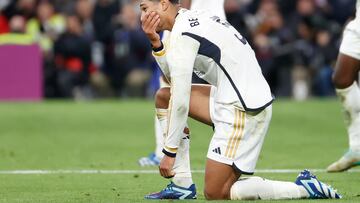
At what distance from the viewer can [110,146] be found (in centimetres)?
1453

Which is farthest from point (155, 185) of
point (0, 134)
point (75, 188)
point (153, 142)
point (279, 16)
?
point (279, 16)

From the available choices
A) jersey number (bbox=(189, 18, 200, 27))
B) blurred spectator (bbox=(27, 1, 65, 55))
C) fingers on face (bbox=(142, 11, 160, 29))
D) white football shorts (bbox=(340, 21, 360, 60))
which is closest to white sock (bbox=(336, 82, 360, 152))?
white football shorts (bbox=(340, 21, 360, 60))

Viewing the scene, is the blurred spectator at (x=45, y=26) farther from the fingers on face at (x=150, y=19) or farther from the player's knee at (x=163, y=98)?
the fingers on face at (x=150, y=19)

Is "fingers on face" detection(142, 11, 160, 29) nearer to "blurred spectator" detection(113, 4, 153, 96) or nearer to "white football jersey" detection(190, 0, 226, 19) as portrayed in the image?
"white football jersey" detection(190, 0, 226, 19)

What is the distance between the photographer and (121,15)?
936 inches

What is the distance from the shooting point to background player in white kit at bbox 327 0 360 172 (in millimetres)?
10820

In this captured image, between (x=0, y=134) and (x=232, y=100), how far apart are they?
8.32 m

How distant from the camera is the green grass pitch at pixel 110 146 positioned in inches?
377

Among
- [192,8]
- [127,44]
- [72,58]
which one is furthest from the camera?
[127,44]

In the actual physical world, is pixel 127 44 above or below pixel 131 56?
above

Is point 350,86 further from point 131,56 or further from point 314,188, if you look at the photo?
point 131,56

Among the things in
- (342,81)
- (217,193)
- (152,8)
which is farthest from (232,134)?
(342,81)

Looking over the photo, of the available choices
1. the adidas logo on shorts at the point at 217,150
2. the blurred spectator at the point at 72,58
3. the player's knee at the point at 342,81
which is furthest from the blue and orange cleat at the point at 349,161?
the blurred spectator at the point at 72,58

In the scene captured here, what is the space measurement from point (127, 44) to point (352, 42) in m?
12.6
